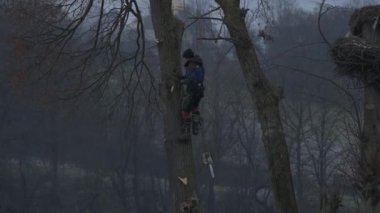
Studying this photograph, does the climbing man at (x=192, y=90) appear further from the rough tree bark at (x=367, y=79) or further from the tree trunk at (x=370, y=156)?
the tree trunk at (x=370, y=156)

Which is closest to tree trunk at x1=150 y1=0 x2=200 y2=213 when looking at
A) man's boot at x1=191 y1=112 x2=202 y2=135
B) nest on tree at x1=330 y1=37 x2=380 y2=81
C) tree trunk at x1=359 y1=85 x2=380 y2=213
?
man's boot at x1=191 y1=112 x2=202 y2=135

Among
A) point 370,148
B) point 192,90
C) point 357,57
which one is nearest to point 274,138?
point 192,90

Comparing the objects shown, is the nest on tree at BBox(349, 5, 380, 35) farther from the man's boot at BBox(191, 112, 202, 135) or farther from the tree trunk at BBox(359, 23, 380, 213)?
the man's boot at BBox(191, 112, 202, 135)

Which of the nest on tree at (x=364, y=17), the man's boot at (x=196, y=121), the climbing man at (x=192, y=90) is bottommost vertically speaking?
the man's boot at (x=196, y=121)

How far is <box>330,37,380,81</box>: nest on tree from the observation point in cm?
1014

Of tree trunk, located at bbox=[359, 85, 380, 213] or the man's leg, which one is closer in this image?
tree trunk, located at bbox=[359, 85, 380, 213]

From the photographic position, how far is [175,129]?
13.6 meters

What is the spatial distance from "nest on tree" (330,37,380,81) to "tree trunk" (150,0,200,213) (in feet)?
12.1

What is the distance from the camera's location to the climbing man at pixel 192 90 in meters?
12.1

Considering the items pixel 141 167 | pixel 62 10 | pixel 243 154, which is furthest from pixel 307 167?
pixel 62 10

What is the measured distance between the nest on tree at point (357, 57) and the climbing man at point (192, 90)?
2301 millimetres

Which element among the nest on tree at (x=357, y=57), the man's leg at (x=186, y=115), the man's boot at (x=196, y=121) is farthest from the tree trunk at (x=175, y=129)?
the nest on tree at (x=357, y=57)

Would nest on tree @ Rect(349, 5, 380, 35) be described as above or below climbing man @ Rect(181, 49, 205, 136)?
above

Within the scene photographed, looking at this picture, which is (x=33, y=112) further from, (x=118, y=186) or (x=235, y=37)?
(x=235, y=37)
